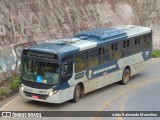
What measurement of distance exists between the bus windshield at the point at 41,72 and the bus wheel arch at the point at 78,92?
1.60 metres

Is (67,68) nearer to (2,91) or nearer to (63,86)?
(63,86)

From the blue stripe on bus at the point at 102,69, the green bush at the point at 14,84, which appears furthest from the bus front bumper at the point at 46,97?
the green bush at the point at 14,84

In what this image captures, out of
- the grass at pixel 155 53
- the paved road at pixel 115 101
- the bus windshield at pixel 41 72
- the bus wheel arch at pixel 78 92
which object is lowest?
the grass at pixel 155 53

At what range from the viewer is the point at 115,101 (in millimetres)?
20172

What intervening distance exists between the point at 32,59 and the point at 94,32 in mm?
4777

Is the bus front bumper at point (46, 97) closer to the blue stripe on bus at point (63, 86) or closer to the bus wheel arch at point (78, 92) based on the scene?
the blue stripe on bus at point (63, 86)

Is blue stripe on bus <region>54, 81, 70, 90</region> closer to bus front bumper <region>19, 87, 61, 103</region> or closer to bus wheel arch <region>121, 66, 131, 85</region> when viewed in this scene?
bus front bumper <region>19, 87, 61, 103</region>

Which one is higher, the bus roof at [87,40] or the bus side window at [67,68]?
the bus roof at [87,40]

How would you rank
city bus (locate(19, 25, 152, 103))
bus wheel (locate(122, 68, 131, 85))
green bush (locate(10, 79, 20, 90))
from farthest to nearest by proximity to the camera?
bus wheel (locate(122, 68, 131, 85))
green bush (locate(10, 79, 20, 90))
city bus (locate(19, 25, 152, 103))

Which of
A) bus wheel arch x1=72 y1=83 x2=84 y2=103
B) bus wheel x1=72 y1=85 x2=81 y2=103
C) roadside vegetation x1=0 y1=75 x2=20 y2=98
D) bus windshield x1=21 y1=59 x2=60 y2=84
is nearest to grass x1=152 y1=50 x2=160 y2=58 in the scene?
roadside vegetation x1=0 y1=75 x2=20 y2=98

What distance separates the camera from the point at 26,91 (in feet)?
61.9

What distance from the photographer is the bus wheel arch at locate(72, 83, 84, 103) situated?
19.6 m

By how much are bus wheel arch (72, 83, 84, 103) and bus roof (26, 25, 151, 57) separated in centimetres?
164

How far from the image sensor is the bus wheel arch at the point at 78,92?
19.6m
